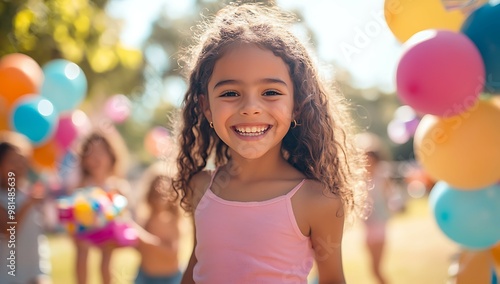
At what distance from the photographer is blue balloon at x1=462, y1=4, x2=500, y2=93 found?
3092 mm

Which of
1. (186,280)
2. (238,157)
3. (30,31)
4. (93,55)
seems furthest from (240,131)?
(93,55)

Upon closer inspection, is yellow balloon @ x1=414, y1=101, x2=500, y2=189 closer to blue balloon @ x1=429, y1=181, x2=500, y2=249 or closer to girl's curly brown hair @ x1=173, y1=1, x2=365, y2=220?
blue balloon @ x1=429, y1=181, x2=500, y2=249

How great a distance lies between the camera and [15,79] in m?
5.34

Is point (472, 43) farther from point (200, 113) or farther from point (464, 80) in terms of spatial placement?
point (200, 113)

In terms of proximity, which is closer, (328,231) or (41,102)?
(328,231)

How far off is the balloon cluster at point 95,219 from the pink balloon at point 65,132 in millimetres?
1296

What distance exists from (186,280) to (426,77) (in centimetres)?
152

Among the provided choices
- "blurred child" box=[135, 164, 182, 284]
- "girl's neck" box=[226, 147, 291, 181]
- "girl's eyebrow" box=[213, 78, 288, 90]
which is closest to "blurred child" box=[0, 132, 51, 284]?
"blurred child" box=[135, 164, 182, 284]

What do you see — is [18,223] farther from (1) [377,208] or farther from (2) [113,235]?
(1) [377,208]

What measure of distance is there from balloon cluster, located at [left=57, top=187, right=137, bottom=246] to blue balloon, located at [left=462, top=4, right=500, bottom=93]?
275 cm

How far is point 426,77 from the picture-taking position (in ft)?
9.78

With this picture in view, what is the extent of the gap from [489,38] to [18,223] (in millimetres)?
3238

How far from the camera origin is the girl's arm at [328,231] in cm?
213

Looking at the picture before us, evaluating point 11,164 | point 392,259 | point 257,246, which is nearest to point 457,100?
point 257,246
